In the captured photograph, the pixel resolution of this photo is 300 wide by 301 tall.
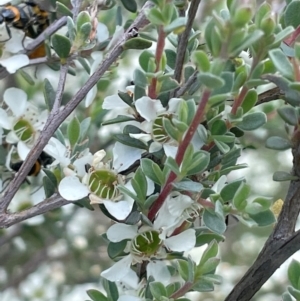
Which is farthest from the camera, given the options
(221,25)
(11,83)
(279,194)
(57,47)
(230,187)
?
(279,194)

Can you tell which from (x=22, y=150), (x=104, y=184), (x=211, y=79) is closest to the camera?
(x=211, y=79)

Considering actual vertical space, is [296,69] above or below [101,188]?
above

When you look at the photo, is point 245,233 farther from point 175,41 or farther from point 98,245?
point 175,41

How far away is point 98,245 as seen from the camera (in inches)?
55.4

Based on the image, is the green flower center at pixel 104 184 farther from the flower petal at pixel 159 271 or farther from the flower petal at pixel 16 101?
the flower petal at pixel 16 101

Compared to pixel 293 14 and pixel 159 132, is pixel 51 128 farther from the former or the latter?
pixel 293 14

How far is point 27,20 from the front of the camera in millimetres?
869

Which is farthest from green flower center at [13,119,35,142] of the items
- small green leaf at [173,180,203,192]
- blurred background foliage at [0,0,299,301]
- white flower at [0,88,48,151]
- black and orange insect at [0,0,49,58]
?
small green leaf at [173,180,203,192]

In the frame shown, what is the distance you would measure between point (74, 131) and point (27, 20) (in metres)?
0.32

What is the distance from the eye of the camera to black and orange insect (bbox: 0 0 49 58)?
82 centimetres

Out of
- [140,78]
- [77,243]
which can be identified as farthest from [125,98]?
[77,243]

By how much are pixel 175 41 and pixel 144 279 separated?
25cm

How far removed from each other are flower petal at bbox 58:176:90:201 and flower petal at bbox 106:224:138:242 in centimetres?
5

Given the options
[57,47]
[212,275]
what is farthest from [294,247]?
[57,47]
